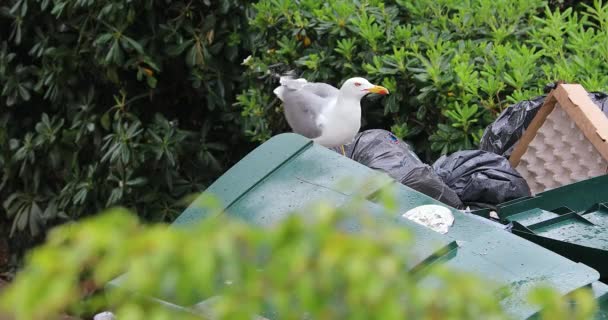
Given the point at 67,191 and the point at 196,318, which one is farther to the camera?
the point at 67,191

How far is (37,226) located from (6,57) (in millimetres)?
995

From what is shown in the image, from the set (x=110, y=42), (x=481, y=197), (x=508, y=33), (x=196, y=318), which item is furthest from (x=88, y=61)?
(x=196, y=318)

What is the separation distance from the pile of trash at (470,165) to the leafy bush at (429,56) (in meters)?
0.25

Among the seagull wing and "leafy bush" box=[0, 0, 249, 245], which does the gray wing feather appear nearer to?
the seagull wing

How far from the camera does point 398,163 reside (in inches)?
148

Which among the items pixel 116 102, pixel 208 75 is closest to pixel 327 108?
pixel 208 75

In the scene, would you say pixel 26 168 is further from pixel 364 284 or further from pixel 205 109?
pixel 364 284

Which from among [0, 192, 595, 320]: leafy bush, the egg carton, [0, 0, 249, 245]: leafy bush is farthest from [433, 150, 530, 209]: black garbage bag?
[0, 192, 595, 320]: leafy bush

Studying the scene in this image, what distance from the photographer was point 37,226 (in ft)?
19.5

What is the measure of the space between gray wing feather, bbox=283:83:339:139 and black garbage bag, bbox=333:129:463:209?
0.49ft

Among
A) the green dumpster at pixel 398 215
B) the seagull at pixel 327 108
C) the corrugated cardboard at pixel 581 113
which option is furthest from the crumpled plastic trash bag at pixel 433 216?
the seagull at pixel 327 108

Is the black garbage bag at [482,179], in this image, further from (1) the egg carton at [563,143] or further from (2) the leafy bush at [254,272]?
(2) the leafy bush at [254,272]

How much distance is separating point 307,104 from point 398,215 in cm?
142

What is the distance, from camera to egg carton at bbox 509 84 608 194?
135 inches
